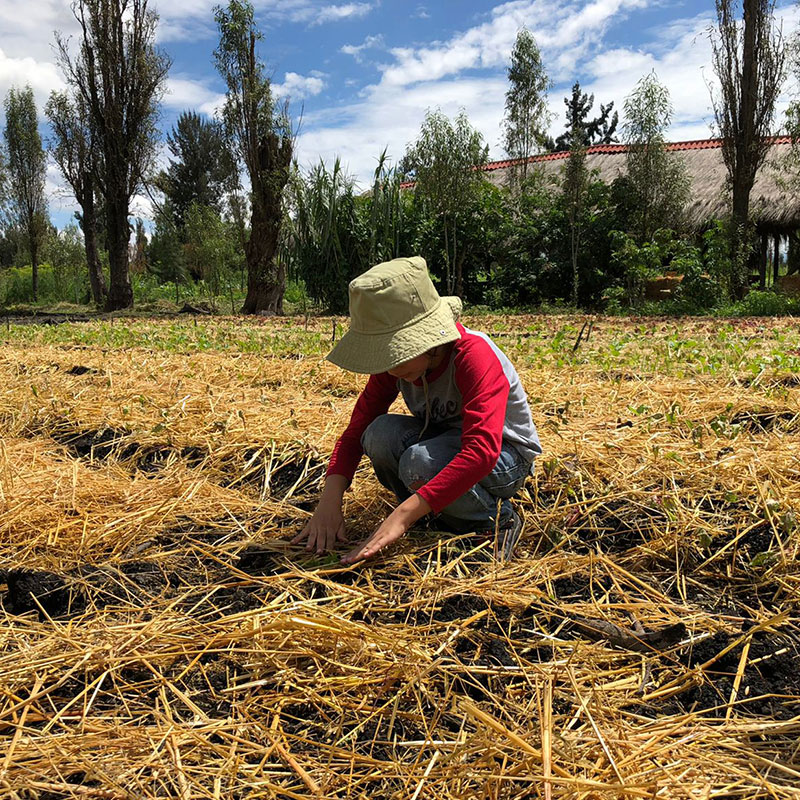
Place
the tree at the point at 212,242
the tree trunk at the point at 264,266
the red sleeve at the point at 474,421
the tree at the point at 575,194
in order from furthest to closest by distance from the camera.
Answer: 1. the tree at the point at 212,242
2. the tree at the point at 575,194
3. the tree trunk at the point at 264,266
4. the red sleeve at the point at 474,421

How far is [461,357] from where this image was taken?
2.05 m

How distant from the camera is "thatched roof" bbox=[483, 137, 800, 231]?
693 inches

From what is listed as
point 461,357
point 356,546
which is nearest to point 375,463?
point 356,546

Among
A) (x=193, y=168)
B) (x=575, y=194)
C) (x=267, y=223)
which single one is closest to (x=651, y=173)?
(x=575, y=194)

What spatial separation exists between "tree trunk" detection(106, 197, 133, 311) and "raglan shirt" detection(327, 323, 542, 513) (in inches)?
641

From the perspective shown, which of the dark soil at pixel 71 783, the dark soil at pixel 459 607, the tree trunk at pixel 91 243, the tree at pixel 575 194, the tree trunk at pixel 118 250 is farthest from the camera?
the tree trunk at pixel 91 243

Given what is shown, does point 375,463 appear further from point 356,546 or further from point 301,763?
point 301,763

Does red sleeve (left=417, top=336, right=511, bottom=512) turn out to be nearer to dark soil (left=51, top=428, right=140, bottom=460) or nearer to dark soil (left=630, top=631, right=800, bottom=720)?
dark soil (left=630, top=631, right=800, bottom=720)

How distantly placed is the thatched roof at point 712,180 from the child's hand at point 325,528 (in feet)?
51.9

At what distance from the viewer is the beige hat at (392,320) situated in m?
1.93

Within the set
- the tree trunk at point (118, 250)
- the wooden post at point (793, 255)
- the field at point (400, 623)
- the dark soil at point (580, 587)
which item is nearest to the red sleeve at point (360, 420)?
the field at point (400, 623)

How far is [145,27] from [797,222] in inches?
651

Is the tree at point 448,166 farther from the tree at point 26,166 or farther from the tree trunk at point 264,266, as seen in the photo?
the tree at point 26,166

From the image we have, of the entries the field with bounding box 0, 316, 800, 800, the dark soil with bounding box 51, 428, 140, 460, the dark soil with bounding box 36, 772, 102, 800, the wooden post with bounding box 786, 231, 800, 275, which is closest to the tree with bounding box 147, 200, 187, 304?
the wooden post with bounding box 786, 231, 800, 275
